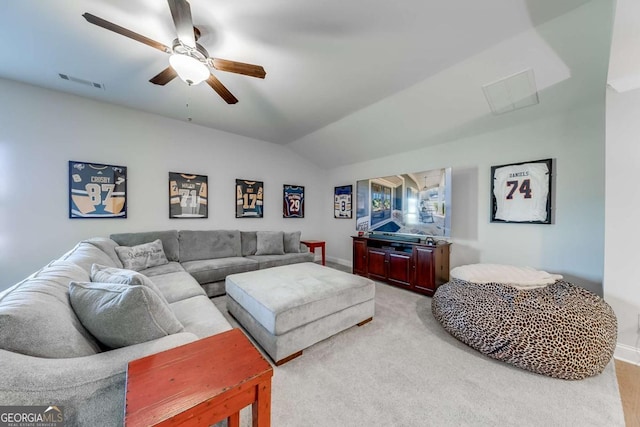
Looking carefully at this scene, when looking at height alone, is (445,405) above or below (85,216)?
below

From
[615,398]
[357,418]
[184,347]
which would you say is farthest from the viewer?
[615,398]

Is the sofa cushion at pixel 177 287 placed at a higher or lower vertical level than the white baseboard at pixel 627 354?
higher

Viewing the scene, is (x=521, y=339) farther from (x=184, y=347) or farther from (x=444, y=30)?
(x=444, y=30)

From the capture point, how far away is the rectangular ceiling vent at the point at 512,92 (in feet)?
7.64

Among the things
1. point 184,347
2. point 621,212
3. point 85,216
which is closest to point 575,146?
point 621,212

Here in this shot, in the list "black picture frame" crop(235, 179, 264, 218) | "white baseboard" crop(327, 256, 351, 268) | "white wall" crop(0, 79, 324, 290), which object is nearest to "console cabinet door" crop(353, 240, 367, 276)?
"white baseboard" crop(327, 256, 351, 268)

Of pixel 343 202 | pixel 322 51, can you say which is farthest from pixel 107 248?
pixel 343 202

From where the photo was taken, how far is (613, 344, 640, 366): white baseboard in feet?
6.22

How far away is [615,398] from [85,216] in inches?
223

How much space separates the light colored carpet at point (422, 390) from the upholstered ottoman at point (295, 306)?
0.55ft

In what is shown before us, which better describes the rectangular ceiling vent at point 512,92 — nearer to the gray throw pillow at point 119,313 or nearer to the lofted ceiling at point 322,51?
the lofted ceiling at point 322,51

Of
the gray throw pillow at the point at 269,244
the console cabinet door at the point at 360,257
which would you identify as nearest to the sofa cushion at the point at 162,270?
the gray throw pillow at the point at 269,244

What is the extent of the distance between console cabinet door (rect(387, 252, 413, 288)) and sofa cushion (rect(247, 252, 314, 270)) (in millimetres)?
1540

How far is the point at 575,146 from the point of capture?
102 inches
